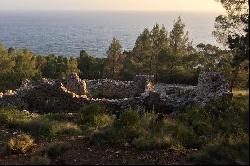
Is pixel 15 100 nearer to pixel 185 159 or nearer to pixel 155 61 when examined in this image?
pixel 185 159

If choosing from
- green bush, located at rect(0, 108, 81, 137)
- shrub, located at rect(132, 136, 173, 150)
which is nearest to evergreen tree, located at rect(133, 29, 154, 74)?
green bush, located at rect(0, 108, 81, 137)

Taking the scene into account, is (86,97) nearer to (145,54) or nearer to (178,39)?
(145,54)

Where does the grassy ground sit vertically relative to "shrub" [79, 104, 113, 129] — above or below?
above

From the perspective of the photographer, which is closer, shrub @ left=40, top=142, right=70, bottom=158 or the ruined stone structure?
shrub @ left=40, top=142, right=70, bottom=158

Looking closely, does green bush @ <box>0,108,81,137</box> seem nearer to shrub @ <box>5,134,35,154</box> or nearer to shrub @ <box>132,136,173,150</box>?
shrub @ <box>5,134,35,154</box>

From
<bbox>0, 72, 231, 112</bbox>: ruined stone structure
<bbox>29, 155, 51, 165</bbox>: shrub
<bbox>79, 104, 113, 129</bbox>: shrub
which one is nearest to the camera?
<bbox>29, 155, 51, 165</bbox>: shrub

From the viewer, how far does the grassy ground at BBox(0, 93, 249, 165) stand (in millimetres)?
12766

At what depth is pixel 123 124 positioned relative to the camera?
16.6 m

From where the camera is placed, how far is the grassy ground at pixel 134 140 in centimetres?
1277

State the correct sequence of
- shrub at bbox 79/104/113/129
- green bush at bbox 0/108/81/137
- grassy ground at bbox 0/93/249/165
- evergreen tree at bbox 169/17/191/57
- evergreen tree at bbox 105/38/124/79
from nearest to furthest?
grassy ground at bbox 0/93/249/165 → green bush at bbox 0/108/81/137 → shrub at bbox 79/104/113/129 → evergreen tree at bbox 169/17/191/57 → evergreen tree at bbox 105/38/124/79

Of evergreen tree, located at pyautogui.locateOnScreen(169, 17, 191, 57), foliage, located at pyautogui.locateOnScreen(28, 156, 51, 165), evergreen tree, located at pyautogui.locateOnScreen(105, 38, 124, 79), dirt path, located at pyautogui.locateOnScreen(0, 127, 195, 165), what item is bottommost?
evergreen tree, located at pyautogui.locateOnScreen(105, 38, 124, 79)

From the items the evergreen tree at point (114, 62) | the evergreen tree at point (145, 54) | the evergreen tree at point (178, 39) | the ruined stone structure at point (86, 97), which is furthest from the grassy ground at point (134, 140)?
the evergreen tree at point (114, 62)

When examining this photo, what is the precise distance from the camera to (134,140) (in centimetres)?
1484

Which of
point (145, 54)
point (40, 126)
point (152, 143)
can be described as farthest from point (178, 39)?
point (152, 143)
